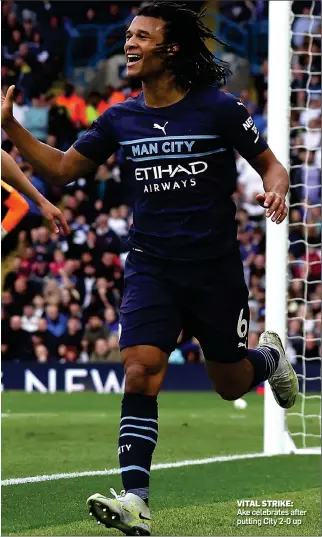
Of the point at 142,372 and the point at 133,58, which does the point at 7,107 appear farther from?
the point at 142,372

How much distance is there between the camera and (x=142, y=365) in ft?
18.2

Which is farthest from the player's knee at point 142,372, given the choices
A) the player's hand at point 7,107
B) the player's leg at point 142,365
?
the player's hand at point 7,107

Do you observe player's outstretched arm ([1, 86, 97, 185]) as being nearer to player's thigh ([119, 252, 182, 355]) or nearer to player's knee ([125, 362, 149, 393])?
player's thigh ([119, 252, 182, 355])

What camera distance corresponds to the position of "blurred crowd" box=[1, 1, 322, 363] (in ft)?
57.6

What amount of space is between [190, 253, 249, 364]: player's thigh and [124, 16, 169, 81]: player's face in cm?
97

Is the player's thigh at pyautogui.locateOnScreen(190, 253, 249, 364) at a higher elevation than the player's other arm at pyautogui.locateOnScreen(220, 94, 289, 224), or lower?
lower

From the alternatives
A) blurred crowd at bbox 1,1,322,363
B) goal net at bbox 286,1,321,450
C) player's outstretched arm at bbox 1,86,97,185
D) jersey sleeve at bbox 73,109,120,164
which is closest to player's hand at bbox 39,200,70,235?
player's outstretched arm at bbox 1,86,97,185

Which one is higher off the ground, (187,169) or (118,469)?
(187,169)

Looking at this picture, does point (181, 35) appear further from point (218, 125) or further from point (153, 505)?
point (153, 505)

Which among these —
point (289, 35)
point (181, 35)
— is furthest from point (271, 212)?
point (289, 35)

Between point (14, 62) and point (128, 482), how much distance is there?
17.0m

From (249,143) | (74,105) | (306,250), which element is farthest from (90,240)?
(249,143)

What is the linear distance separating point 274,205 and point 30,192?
1.34 metres

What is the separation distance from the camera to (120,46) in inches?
897
